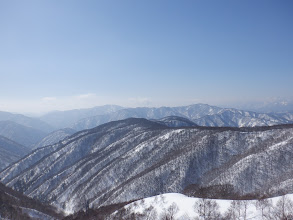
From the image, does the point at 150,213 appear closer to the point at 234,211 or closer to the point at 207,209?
the point at 207,209

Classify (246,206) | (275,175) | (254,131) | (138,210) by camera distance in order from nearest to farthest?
1. (246,206)
2. (138,210)
3. (275,175)
4. (254,131)

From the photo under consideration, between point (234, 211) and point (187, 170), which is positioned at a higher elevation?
point (234, 211)

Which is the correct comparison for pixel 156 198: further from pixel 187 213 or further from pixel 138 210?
pixel 187 213

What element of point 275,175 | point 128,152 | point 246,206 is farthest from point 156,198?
point 128,152

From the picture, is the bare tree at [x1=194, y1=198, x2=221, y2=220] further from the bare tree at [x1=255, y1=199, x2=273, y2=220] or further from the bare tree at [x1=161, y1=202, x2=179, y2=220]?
the bare tree at [x1=255, y1=199, x2=273, y2=220]

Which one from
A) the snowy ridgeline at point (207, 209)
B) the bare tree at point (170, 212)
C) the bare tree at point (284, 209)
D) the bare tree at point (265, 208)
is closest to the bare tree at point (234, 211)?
the snowy ridgeline at point (207, 209)

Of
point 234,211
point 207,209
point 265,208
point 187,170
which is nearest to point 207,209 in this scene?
point 207,209
